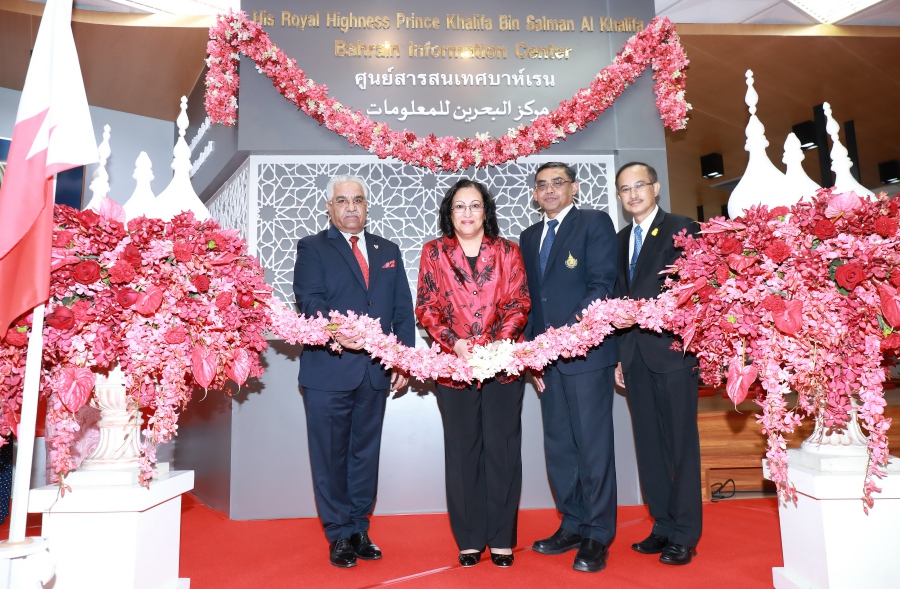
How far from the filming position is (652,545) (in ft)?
9.50

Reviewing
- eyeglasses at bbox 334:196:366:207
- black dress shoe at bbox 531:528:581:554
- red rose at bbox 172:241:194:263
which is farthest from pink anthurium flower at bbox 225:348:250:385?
black dress shoe at bbox 531:528:581:554

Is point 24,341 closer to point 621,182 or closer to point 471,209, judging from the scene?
point 471,209

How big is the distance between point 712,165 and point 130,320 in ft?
32.6

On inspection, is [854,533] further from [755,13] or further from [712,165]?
[712,165]

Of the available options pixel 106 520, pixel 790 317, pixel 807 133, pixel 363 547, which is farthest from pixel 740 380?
pixel 807 133

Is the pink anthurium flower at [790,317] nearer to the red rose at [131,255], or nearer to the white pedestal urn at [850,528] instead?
the white pedestal urn at [850,528]

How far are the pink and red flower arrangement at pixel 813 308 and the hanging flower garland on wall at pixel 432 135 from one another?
2.19m

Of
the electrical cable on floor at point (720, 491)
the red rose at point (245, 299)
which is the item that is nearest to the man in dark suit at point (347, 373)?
the red rose at point (245, 299)

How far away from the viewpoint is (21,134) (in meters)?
1.92

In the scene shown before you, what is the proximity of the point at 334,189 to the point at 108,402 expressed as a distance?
1.51 metres

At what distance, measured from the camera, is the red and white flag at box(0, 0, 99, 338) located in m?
→ 1.87

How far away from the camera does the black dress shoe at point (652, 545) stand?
9.46 ft

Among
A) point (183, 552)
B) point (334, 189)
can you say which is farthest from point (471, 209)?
point (183, 552)

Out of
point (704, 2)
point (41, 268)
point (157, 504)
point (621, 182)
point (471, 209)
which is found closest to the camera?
point (41, 268)
